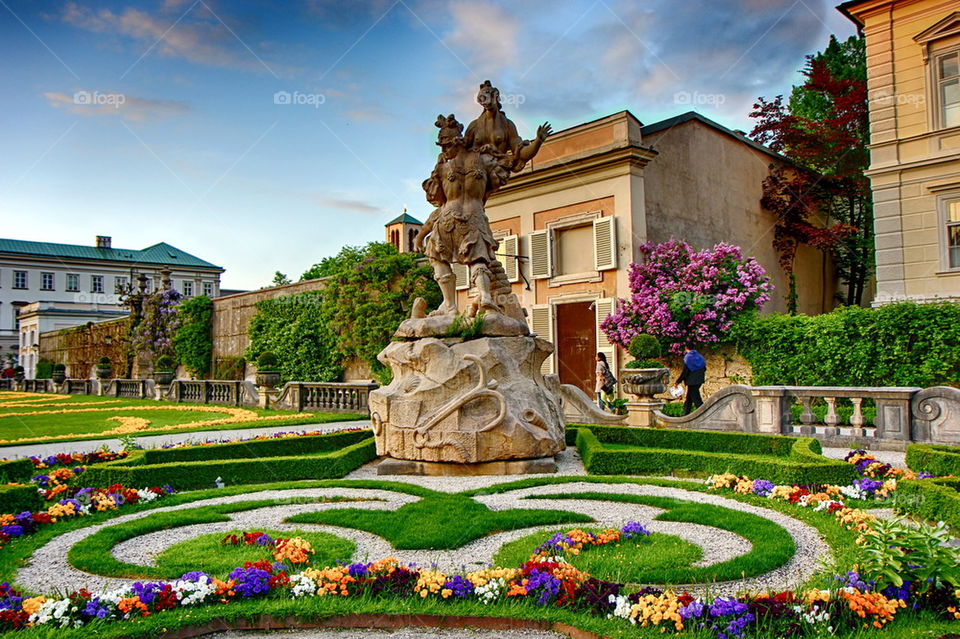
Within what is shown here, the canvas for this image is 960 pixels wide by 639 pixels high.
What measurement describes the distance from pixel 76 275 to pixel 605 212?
5998 centimetres

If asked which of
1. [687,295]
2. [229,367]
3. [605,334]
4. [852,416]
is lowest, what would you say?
[852,416]

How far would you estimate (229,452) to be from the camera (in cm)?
959

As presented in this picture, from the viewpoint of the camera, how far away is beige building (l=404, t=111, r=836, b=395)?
18859 mm

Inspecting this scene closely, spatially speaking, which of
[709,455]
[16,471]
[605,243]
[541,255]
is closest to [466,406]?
[709,455]

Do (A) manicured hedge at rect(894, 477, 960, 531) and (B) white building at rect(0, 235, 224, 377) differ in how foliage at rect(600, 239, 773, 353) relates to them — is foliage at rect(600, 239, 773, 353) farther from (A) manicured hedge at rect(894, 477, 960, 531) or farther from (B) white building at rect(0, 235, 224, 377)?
(B) white building at rect(0, 235, 224, 377)

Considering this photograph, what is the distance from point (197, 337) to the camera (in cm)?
3042

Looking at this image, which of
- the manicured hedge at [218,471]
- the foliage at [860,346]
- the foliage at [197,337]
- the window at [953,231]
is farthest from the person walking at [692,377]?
the foliage at [197,337]

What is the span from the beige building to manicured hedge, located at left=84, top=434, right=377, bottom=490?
10574 mm

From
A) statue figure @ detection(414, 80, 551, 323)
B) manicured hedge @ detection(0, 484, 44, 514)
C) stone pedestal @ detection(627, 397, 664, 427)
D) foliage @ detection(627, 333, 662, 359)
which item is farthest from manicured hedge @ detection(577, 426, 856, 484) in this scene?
manicured hedge @ detection(0, 484, 44, 514)

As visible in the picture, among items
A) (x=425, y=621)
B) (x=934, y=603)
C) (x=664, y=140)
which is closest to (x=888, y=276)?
(x=664, y=140)

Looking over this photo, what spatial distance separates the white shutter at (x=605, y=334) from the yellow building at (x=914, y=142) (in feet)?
21.0

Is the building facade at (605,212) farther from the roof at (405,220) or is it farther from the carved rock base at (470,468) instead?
the roof at (405,220)

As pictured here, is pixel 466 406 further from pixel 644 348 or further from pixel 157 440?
pixel 157 440

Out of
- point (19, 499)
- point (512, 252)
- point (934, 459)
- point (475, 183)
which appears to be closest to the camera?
point (19, 499)
